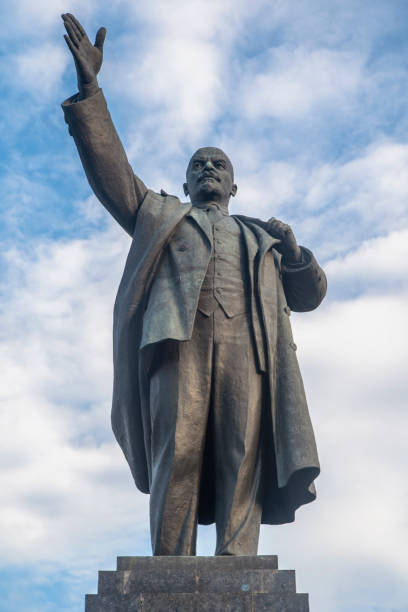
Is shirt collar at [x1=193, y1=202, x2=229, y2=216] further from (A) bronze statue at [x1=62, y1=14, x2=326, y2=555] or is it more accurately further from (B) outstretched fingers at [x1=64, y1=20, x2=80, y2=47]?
(B) outstretched fingers at [x1=64, y1=20, x2=80, y2=47]

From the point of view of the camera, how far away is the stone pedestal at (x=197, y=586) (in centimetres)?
724

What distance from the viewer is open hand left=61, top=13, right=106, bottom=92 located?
895 centimetres

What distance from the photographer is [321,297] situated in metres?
9.88

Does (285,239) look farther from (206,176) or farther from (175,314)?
(175,314)

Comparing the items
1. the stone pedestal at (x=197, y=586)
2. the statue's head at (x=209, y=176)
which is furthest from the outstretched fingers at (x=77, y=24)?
the stone pedestal at (x=197, y=586)

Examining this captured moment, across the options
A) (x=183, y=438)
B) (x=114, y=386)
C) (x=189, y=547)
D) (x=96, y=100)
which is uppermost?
(x=96, y=100)

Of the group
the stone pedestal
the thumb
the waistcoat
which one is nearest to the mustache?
the waistcoat

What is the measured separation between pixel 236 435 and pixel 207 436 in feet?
1.04

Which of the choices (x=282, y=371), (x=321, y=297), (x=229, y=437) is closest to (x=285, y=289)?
(x=321, y=297)

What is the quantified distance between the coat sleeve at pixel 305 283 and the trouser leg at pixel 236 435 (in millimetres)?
1179

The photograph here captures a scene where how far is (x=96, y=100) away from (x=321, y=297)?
3.12 meters

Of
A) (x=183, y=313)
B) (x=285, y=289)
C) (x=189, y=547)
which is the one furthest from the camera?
(x=285, y=289)

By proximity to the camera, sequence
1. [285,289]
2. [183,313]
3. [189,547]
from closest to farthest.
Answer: [189,547], [183,313], [285,289]

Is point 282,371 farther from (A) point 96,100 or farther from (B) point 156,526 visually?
(A) point 96,100
